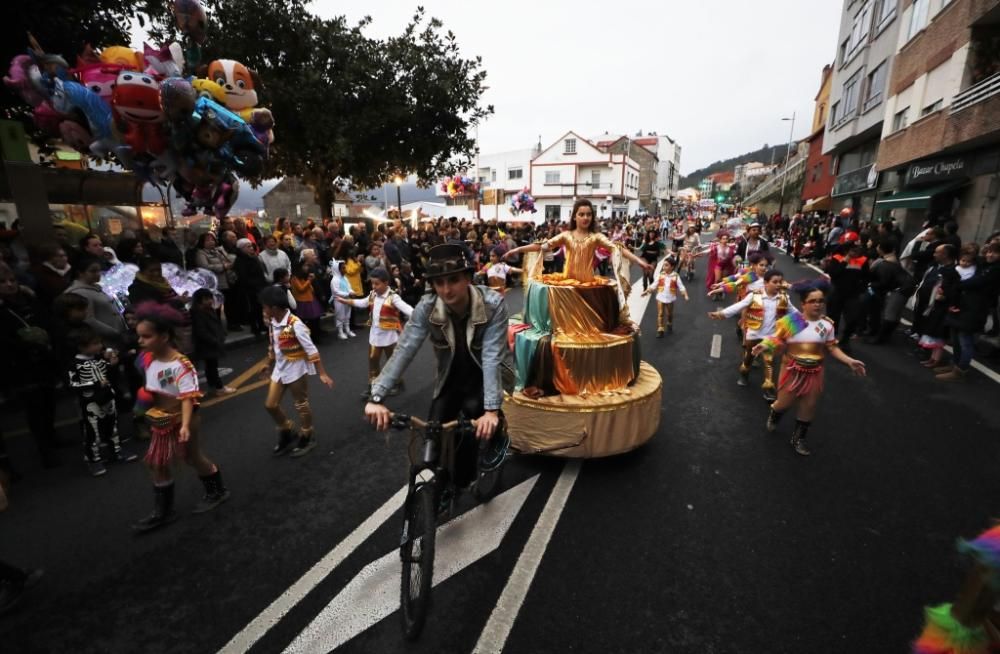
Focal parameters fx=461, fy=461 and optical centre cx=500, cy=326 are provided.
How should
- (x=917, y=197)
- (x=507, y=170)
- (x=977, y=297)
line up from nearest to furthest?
(x=977, y=297) < (x=917, y=197) < (x=507, y=170)

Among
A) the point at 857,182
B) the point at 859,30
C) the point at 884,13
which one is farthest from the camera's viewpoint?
the point at 859,30

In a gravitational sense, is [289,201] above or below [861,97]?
below

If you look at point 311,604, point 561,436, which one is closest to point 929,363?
point 561,436

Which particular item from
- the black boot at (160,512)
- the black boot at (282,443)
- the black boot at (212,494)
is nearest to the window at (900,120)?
the black boot at (282,443)

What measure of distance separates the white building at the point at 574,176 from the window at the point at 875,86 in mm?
30023

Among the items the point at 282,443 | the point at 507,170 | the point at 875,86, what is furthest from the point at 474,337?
the point at 507,170

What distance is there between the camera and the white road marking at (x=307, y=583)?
265 cm

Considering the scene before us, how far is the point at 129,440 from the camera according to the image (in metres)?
5.02

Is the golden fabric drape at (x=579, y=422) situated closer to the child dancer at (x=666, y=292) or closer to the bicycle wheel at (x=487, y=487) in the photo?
the bicycle wheel at (x=487, y=487)

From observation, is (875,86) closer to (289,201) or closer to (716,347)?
(716,347)

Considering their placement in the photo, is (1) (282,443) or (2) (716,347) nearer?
(1) (282,443)

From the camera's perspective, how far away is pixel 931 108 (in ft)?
50.8

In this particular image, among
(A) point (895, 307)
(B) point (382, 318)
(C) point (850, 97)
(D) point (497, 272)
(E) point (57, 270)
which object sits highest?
(C) point (850, 97)

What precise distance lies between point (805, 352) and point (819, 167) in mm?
37394
